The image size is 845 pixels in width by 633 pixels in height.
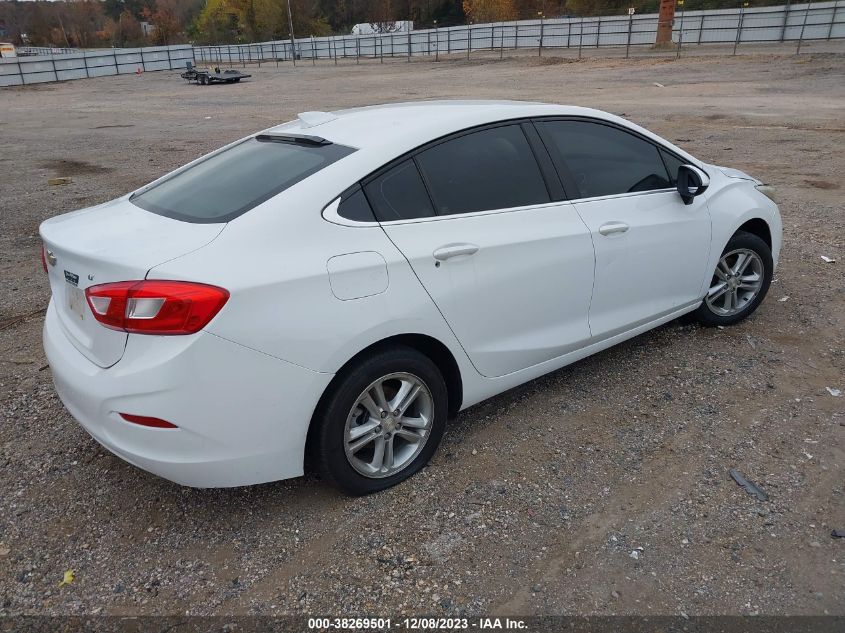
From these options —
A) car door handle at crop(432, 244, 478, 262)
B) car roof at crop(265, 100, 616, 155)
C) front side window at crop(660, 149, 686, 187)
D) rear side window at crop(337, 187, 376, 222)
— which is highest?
car roof at crop(265, 100, 616, 155)

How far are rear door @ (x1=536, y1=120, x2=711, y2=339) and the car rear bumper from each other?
179 centimetres

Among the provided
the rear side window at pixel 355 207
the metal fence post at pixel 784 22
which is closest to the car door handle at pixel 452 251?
the rear side window at pixel 355 207

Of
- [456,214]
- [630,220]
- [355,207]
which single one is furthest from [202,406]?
[630,220]

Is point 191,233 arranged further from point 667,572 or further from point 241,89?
A: point 241,89

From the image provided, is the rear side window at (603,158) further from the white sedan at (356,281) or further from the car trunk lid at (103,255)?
the car trunk lid at (103,255)

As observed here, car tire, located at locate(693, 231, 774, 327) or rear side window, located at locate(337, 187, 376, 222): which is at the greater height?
rear side window, located at locate(337, 187, 376, 222)

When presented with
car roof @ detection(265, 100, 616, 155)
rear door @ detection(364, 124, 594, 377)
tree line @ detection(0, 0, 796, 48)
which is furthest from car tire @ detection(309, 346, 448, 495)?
tree line @ detection(0, 0, 796, 48)

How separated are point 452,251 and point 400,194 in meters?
0.35

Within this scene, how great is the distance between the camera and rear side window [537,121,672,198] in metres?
3.65

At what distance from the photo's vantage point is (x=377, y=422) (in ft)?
9.76

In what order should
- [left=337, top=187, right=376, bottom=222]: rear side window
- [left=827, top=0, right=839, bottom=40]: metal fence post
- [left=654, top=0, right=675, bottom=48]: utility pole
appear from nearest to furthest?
[left=337, top=187, right=376, bottom=222]: rear side window → [left=827, top=0, right=839, bottom=40]: metal fence post → [left=654, top=0, right=675, bottom=48]: utility pole

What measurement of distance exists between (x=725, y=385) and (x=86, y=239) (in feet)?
11.4

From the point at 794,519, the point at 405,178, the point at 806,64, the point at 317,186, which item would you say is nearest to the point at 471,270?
the point at 405,178

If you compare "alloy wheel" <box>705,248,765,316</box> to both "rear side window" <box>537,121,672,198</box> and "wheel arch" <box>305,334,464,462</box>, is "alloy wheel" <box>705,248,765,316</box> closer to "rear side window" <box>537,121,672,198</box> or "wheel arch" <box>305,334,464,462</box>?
"rear side window" <box>537,121,672,198</box>
